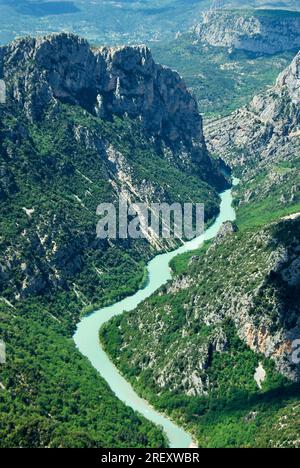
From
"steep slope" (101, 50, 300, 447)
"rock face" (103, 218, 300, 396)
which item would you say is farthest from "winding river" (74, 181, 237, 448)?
"rock face" (103, 218, 300, 396)

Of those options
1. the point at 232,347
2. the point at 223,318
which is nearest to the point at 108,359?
the point at 223,318

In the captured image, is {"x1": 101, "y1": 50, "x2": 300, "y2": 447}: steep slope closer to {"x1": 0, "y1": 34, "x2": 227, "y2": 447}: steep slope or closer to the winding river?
the winding river

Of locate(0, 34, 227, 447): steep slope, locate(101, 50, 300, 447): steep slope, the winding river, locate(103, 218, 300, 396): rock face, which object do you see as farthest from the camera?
locate(103, 218, 300, 396): rock face

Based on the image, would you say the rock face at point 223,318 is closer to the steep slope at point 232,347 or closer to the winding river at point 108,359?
the steep slope at point 232,347

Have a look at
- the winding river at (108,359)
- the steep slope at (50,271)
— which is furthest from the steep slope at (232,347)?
the steep slope at (50,271)

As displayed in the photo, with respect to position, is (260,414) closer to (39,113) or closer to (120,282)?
(120,282)

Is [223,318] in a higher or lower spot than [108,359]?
higher

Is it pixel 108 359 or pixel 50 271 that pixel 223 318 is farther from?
pixel 50 271

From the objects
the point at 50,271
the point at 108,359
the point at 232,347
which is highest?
the point at 232,347
